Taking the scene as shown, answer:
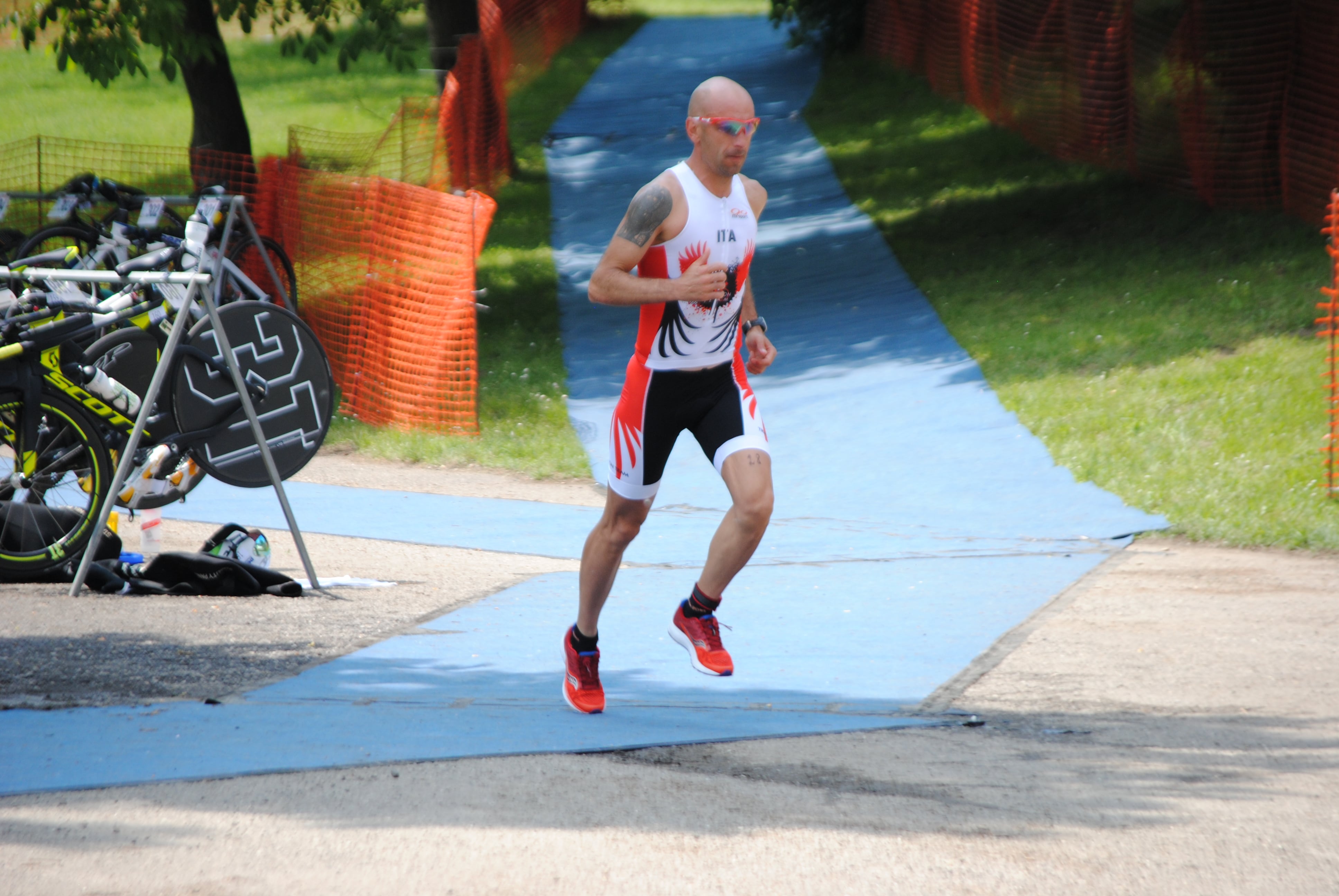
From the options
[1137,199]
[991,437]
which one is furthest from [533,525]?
[1137,199]

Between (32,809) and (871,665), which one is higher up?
(32,809)

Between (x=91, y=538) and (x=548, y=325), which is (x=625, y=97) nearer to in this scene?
(x=548, y=325)

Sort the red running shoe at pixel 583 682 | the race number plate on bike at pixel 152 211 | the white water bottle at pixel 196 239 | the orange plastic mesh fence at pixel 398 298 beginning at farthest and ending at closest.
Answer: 1. the orange plastic mesh fence at pixel 398 298
2. the race number plate on bike at pixel 152 211
3. the white water bottle at pixel 196 239
4. the red running shoe at pixel 583 682

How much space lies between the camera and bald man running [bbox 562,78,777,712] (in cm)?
490

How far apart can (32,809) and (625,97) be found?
86.5 feet

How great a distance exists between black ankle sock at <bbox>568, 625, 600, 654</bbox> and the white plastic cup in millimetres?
3209

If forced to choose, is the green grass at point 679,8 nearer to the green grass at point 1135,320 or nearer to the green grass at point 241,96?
the green grass at point 241,96

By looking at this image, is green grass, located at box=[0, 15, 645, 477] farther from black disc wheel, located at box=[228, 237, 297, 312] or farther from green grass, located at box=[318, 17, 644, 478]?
black disc wheel, located at box=[228, 237, 297, 312]

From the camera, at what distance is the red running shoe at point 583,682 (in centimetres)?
524

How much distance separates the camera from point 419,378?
12.0 meters

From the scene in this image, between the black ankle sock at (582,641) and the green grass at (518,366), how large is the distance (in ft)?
17.6

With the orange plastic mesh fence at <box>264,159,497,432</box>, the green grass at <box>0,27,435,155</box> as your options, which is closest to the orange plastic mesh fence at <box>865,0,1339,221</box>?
the orange plastic mesh fence at <box>264,159,497,432</box>

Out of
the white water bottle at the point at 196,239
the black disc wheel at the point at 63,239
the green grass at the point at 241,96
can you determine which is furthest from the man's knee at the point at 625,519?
the green grass at the point at 241,96

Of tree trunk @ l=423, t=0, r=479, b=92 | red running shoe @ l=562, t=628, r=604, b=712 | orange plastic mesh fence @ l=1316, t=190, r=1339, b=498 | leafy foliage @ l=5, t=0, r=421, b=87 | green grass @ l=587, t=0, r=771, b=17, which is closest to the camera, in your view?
red running shoe @ l=562, t=628, r=604, b=712
